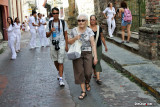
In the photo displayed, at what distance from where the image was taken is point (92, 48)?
514 centimetres

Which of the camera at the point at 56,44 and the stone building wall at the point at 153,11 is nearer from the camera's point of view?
the camera at the point at 56,44

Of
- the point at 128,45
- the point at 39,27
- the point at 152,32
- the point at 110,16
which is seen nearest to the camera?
the point at 152,32

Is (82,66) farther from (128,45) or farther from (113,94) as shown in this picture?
(128,45)

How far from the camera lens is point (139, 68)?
22.1 ft

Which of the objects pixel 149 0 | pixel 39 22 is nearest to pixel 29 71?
pixel 149 0

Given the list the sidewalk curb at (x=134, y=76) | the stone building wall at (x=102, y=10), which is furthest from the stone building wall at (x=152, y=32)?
the stone building wall at (x=102, y=10)

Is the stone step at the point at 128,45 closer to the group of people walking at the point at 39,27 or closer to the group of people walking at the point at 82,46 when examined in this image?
the group of people walking at the point at 82,46

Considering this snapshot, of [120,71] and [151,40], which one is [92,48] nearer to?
[120,71]

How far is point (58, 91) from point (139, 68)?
2.37m

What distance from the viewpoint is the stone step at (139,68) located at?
17.3 ft

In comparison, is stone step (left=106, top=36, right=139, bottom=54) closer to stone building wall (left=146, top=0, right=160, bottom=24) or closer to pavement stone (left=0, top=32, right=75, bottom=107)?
stone building wall (left=146, top=0, right=160, bottom=24)

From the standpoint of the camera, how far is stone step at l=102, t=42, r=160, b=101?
17.3ft

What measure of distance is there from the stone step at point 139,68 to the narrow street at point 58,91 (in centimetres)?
15

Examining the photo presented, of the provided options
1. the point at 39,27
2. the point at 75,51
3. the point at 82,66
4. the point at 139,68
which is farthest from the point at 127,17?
the point at 75,51
